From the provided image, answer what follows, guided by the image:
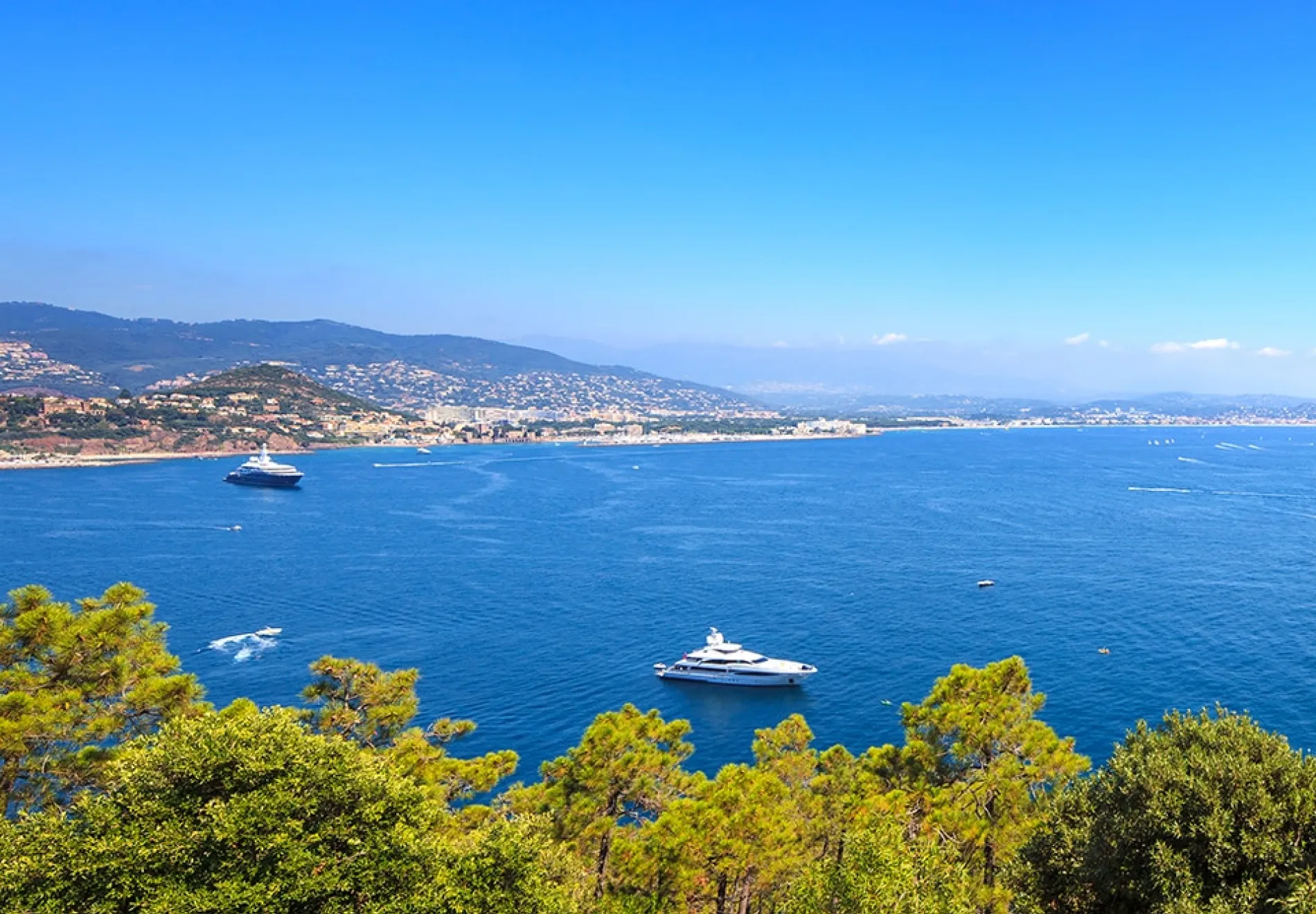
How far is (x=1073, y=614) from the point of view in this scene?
44625mm

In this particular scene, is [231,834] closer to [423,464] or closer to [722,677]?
[722,677]

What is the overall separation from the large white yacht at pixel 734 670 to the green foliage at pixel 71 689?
2699 centimetres

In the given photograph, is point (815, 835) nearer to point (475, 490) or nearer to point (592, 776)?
point (592, 776)

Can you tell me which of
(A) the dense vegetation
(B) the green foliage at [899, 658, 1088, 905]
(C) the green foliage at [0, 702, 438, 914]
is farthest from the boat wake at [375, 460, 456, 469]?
(C) the green foliage at [0, 702, 438, 914]

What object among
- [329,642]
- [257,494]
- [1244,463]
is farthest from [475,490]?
[1244,463]

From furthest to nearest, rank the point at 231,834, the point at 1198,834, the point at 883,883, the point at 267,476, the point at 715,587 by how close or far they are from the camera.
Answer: the point at 267,476 → the point at 715,587 → the point at 1198,834 → the point at 883,883 → the point at 231,834

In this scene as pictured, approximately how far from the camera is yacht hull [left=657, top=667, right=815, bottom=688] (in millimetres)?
36219

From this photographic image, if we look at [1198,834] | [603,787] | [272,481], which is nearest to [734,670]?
[603,787]

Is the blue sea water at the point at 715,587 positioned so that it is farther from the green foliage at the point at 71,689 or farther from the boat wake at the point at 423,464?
the boat wake at the point at 423,464

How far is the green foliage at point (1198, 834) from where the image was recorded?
955 centimetres

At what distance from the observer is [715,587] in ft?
172

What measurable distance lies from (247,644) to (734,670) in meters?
25.1

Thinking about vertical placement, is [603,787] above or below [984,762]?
below

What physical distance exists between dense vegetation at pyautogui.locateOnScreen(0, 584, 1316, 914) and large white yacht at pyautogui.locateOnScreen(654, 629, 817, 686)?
19385 millimetres
